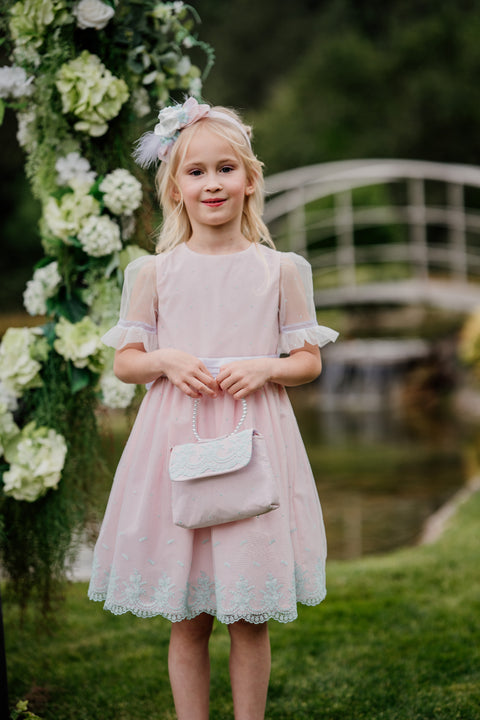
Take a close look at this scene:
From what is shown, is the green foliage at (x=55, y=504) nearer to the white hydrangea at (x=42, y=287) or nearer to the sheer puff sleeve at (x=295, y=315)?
the white hydrangea at (x=42, y=287)

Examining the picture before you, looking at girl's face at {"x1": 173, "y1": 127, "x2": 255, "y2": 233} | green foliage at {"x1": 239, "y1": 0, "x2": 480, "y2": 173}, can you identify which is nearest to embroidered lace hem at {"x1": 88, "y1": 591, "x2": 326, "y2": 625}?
girl's face at {"x1": 173, "y1": 127, "x2": 255, "y2": 233}

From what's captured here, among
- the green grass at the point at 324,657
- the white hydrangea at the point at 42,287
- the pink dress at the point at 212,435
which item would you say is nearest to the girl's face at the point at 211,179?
the pink dress at the point at 212,435

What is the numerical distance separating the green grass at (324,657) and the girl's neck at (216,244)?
1.48 metres

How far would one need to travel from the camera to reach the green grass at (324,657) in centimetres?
275

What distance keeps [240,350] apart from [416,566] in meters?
2.49

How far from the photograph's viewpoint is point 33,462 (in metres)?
2.73

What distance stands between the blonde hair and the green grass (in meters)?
1.51

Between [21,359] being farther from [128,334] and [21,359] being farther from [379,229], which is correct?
[379,229]

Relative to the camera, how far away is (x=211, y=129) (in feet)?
6.95

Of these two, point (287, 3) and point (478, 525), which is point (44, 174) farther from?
point (287, 3)

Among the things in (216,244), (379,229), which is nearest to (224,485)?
(216,244)

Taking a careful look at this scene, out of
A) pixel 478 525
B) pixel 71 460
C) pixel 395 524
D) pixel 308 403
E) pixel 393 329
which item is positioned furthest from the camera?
pixel 393 329

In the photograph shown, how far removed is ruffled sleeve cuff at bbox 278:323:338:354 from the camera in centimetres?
214

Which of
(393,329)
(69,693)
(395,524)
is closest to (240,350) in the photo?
(69,693)
